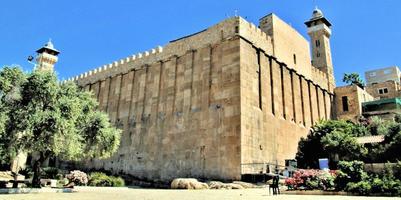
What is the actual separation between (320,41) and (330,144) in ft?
76.1

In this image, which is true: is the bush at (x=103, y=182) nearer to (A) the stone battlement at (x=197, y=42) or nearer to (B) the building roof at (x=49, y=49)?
(A) the stone battlement at (x=197, y=42)

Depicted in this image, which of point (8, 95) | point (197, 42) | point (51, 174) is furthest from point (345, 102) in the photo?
point (8, 95)

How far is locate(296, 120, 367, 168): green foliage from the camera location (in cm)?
2673

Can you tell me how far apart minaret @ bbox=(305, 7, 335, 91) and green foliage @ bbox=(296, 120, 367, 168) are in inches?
529

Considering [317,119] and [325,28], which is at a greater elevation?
[325,28]

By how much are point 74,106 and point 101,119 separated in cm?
264

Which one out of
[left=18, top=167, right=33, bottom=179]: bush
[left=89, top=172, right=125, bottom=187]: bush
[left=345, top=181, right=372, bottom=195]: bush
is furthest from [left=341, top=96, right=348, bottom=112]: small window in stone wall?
[left=18, top=167, right=33, bottom=179]: bush

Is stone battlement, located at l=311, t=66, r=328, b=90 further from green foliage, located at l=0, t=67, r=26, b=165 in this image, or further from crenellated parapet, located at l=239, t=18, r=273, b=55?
green foliage, located at l=0, t=67, r=26, b=165

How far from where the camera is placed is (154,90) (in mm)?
32625

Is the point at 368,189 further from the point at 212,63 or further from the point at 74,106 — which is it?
the point at 212,63

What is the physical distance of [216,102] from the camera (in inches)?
1061

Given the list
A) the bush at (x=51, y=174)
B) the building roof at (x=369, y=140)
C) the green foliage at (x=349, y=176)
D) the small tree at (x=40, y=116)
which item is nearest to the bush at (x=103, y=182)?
the bush at (x=51, y=174)

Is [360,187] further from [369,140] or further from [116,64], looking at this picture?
[116,64]

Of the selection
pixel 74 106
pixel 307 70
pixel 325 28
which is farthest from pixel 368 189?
pixel 325 28
